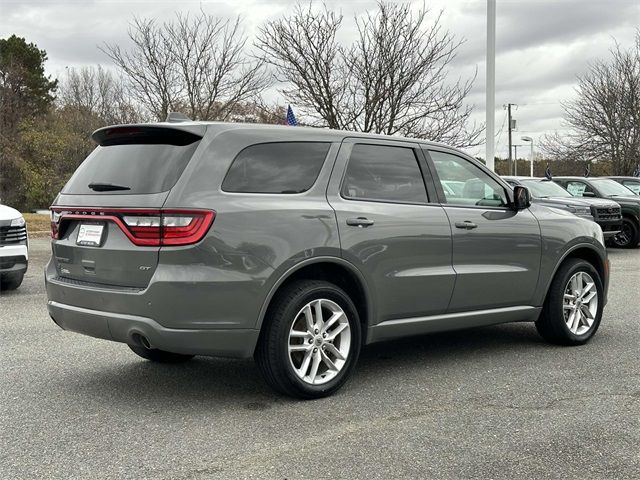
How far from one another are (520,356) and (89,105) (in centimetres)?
3827

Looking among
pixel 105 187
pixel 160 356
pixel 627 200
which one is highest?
pixel 105 187

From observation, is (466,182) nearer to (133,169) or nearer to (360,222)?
(360,222)

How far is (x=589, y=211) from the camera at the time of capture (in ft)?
46.7

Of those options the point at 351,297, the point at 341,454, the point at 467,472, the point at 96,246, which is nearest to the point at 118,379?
the point at 96,246

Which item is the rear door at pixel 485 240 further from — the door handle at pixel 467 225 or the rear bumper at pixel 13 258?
the rear bumper at pixel 13 258

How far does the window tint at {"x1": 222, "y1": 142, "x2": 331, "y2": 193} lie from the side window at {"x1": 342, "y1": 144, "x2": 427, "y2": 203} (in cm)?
25

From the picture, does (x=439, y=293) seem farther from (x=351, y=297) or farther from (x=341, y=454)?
(x=341, y=454)

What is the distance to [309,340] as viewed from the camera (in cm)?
445

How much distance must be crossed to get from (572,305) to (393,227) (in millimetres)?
2213

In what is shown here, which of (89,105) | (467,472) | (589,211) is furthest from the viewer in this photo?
(89,105)

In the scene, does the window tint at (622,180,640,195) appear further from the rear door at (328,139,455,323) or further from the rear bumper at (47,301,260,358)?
the rear bumper at (47,301,260,358)

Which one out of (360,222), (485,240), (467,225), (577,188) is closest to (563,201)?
(577,188)

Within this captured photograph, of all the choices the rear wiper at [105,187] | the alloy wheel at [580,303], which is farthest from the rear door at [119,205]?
the alloy wheel at [580,303]

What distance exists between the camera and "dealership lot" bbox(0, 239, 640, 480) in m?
3.44
